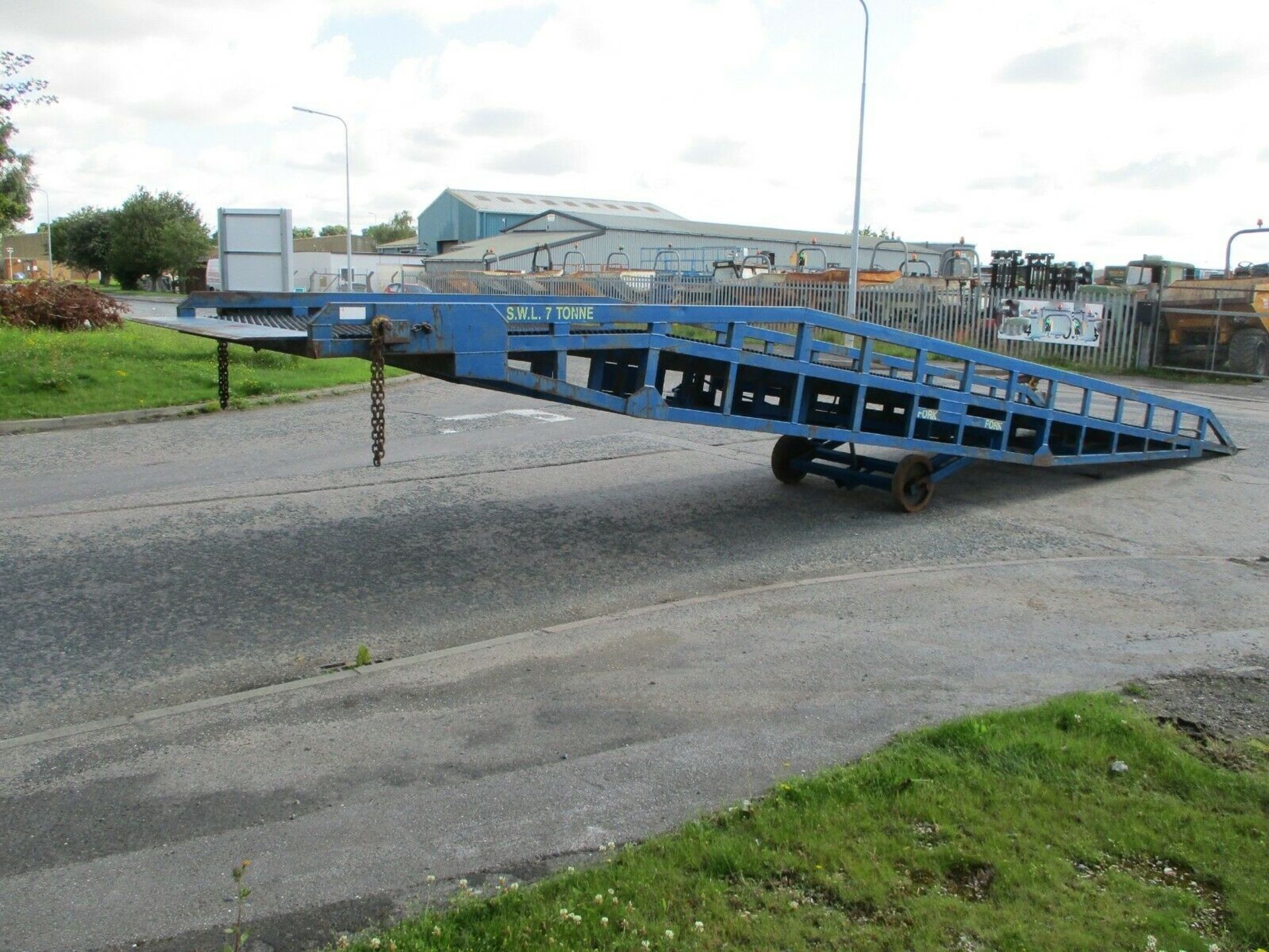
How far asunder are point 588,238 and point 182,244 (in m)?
27.6

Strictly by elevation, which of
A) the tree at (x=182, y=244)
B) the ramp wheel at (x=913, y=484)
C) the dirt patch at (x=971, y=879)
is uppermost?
the tree at (x=182, y=244)

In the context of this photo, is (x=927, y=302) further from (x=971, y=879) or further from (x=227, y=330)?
(x=971, y=879)

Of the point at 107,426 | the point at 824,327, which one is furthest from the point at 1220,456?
the point at 107,426

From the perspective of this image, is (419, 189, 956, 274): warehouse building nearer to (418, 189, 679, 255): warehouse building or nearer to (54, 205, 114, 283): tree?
(418, 189, 679, 255): warehouse building

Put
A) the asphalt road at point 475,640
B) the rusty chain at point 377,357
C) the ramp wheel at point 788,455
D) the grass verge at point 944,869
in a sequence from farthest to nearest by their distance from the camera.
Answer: the ramp wheel at point 788,455 < the rusty chain at point 377,357 < the asphalt road at point 475,640 < the grass verge at point 944,869

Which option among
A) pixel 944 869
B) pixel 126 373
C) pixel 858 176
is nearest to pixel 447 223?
pixel 858 176

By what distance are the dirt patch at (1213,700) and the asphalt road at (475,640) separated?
0.30 m

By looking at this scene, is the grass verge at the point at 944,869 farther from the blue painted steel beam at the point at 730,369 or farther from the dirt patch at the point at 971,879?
the blue painted steel beam at the point at 730,369

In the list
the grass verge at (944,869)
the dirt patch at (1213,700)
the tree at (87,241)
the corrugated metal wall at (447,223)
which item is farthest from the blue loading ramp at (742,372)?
the tree at (87,241)

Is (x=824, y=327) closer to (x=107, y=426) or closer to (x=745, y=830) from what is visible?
(x=745, y=830)

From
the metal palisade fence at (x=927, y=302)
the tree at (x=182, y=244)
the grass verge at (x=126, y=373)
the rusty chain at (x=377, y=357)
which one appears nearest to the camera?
the rusty chain at (x=377, y=357)

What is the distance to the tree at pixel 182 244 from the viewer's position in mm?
72250

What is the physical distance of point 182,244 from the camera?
7238 cm

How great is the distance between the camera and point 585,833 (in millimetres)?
4449
